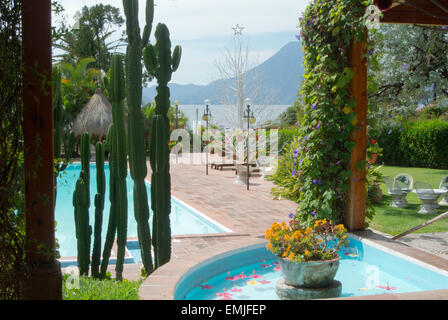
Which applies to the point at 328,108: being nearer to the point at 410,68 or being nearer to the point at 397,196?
the point at 397,196

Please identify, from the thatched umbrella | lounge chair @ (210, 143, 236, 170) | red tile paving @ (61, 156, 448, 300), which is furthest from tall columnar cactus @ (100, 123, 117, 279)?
the thatched umbrella

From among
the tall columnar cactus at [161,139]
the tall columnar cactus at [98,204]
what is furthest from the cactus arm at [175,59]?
the tall columnar cactus at [98,204]

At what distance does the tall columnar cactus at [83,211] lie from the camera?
491cm

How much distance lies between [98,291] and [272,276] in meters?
2.19

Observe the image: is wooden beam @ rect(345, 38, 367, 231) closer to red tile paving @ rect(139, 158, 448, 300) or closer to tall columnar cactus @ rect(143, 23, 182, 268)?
red tile paving @ rect(139, 158, 448, 300)

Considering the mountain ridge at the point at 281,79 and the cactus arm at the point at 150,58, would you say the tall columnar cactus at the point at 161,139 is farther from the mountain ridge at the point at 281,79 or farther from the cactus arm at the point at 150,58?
the mountain ridge at the point at 281,79

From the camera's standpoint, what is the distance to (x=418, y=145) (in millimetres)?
17781

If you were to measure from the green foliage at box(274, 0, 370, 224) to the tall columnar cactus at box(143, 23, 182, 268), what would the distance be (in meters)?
2.18

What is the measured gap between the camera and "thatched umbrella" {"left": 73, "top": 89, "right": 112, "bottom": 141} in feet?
70.1

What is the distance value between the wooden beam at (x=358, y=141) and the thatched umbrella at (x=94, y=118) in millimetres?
16543

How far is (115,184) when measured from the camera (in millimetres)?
4957

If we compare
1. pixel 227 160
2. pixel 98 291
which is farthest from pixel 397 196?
pixel 227 160
